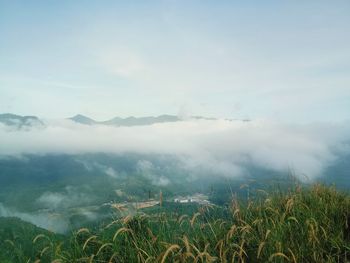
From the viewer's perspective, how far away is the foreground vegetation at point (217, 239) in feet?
22.7

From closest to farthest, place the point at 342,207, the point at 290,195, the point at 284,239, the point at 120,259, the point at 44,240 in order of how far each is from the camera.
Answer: the point at 120,259 < the point at 284,239 < the point at 44,240 < the point at 342,207 < the point at 290,195

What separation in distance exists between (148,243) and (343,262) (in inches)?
135

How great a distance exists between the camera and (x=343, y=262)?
7168 mm

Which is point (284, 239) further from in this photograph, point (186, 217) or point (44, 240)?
point (44, 240)

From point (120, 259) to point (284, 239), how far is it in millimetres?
2998

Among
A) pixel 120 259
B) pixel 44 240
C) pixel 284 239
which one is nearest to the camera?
pixel 120 259

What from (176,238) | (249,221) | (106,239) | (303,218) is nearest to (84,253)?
(106,239)

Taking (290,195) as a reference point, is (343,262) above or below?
below

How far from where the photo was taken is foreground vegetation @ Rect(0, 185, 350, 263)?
6.93 metres

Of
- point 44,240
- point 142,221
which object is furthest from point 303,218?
point 44,240

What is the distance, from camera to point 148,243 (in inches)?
288

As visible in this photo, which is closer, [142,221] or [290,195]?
[142,221]

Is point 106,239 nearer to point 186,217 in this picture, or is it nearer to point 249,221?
point 186,217

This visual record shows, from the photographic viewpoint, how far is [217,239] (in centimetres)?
783
